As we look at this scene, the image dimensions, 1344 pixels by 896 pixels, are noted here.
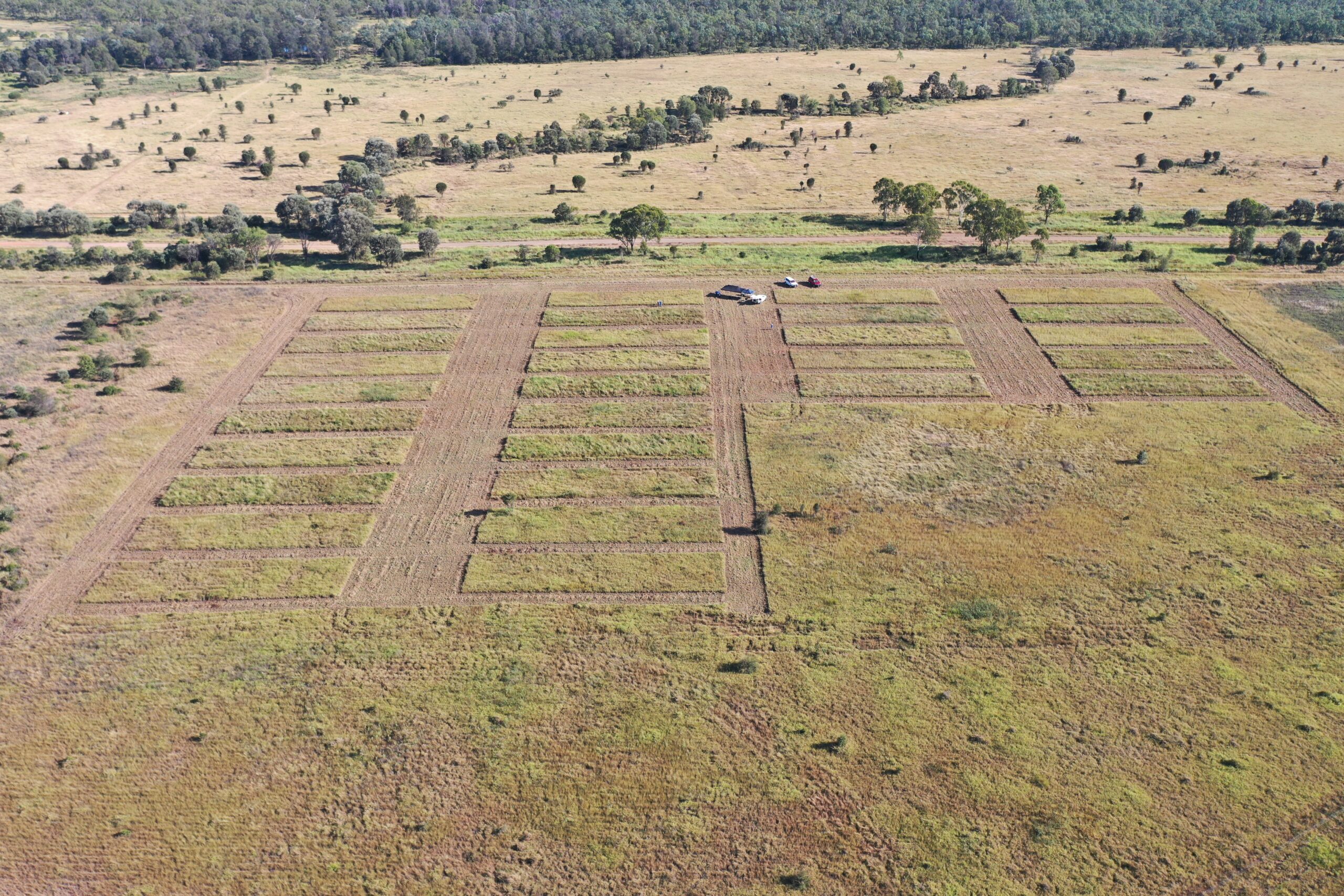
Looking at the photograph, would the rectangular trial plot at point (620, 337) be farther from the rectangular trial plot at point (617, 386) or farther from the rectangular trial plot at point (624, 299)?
the rectangular trial plot at point (617, 386)

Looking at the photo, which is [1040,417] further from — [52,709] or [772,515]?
[52,709]

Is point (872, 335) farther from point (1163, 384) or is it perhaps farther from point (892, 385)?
point (1163, 384)

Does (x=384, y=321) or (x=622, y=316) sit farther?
(x=622, y=316)

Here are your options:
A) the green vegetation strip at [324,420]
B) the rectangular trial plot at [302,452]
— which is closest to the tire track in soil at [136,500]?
the rectangular trial plot at [302,452]

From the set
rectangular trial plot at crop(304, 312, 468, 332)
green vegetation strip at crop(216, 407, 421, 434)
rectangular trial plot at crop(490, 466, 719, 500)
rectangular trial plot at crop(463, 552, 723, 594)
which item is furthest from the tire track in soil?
rectangular trial plot at crop(490, 466, 719, 500)

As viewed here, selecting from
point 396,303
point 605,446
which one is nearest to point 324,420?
point 605,446

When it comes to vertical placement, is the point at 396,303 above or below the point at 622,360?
above

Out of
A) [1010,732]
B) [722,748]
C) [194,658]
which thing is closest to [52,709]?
[194,658]
